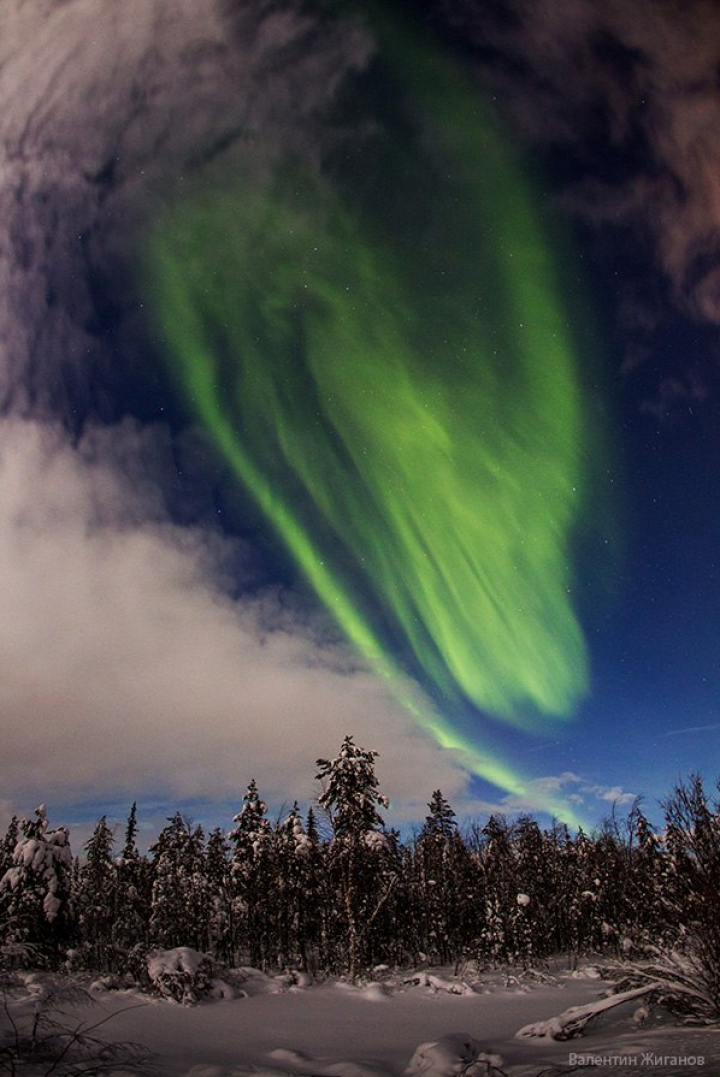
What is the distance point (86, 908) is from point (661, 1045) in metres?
61.0

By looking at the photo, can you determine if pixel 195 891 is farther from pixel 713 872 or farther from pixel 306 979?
pixel 713 872

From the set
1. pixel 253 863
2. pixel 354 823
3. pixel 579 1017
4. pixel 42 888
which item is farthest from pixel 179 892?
pixel 579 1017

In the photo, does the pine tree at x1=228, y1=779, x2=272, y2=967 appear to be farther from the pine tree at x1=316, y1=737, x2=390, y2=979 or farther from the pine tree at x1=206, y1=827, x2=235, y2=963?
the pine tree at x1=316, y1=737, x2=390, y2=979

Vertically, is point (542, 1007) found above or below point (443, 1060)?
below

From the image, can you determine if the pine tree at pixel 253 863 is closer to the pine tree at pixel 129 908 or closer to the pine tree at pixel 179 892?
the pine tree at pixel 179 892

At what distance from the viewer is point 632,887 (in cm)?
4562

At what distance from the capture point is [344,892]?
104 ft

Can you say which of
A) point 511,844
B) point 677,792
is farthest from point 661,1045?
point 511,844

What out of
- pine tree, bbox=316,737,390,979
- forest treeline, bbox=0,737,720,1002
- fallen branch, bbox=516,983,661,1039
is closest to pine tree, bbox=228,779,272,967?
forest treeline, bbox=0,737,720,1002

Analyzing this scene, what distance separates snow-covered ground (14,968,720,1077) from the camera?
848 centimetres

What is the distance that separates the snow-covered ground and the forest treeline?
6114 mm

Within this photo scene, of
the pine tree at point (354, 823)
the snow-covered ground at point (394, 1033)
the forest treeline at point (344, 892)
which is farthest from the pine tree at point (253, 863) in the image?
the snow-covered ground at point (394, 1033)

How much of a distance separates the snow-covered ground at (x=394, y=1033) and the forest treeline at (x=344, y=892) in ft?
20.1

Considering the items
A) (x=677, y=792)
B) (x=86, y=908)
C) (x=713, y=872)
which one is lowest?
(x=86, y=908)
